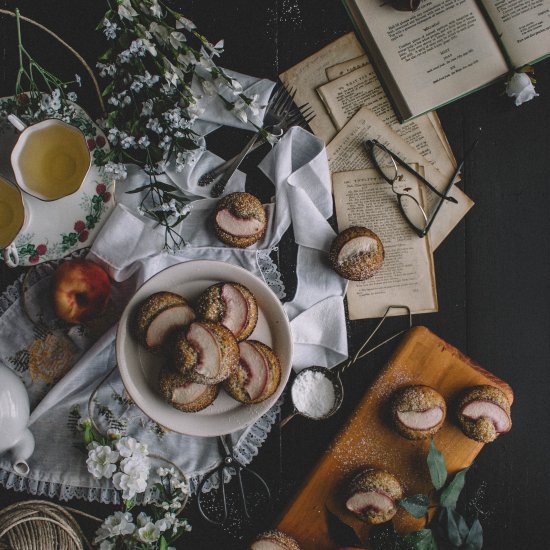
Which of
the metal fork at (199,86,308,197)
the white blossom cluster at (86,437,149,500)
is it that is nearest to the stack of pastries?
the white blossom cluster at (86,437,149,500)

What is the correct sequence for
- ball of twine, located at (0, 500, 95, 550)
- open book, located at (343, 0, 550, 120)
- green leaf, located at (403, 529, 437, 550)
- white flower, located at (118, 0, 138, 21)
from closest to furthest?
1. white flower, located at (118, 0, 138, 21)
2. ball of twine, located at (0, 500, 95, 550)
3. green leaf, located at (403, 529, 437, 550)
4. open book, located at (343, 0, 550, 120)

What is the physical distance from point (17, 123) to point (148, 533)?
847mm

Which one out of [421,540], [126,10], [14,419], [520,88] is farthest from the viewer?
[520,88]

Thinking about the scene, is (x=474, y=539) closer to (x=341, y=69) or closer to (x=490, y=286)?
(x=490, y=286)

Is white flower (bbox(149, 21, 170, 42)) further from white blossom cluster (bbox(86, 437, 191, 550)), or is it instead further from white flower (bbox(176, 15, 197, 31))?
white blossom cluster (bbox(86, 437, 191, 550))

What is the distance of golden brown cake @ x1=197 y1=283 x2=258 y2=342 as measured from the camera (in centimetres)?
107

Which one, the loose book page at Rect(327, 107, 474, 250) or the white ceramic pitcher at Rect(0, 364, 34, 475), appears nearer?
the white ceramic pitcher at Rect(0, 364, 34, 475)

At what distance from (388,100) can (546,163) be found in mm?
412

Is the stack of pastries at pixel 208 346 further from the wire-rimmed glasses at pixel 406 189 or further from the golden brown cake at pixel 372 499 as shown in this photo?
the wire-rimmed glasses at pixel 406 189

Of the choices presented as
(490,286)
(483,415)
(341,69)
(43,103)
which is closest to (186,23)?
(43,103)

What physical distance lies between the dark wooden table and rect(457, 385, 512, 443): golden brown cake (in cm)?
10

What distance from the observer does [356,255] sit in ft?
4.21

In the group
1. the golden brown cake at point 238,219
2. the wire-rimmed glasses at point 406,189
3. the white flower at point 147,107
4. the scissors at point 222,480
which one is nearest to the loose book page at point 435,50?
the wire-rimmed glasses at point 406,189

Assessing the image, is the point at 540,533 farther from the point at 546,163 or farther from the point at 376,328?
the point at 546,163
